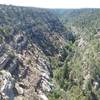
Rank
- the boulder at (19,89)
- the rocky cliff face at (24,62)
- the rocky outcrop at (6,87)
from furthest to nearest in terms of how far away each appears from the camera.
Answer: the boulder at (19,89), the rocky cliff face at (24,62), the rocky outcrop at (6,87)

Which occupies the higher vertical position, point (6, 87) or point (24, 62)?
point (6, 87)

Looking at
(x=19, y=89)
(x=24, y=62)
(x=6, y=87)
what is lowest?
(x=19, y=89)

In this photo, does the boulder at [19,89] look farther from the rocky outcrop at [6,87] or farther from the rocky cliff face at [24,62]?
the rocky outcrop at [6,87]

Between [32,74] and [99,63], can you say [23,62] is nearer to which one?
[32,74]

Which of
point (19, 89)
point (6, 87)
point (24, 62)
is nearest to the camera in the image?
point (6, 87)

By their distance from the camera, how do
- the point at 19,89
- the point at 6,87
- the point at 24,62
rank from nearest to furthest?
the point at 6,87 < the point at 19,89 < the point at 24,62

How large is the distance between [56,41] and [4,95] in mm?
96280

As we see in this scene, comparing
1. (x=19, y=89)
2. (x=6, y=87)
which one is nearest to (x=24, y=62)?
(x=19, y=89)

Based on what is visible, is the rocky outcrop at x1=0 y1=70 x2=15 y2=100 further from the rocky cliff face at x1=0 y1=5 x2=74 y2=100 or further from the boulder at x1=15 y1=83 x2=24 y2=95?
the boulder at x1=15 y1=83 x2=24 y2=95

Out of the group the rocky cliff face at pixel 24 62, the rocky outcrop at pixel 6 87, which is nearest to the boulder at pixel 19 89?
the rocky cliff face at pixel 24 62

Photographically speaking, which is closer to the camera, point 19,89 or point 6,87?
point 6,87

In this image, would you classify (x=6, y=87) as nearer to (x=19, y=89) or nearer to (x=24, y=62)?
(x=19, y=89)

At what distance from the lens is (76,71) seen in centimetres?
11269

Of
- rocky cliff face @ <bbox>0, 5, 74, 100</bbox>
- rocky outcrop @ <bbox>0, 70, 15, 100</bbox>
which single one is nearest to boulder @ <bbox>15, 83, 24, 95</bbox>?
rocky cliff face @ <bbox>0, 5, 74, 100</bbox>
